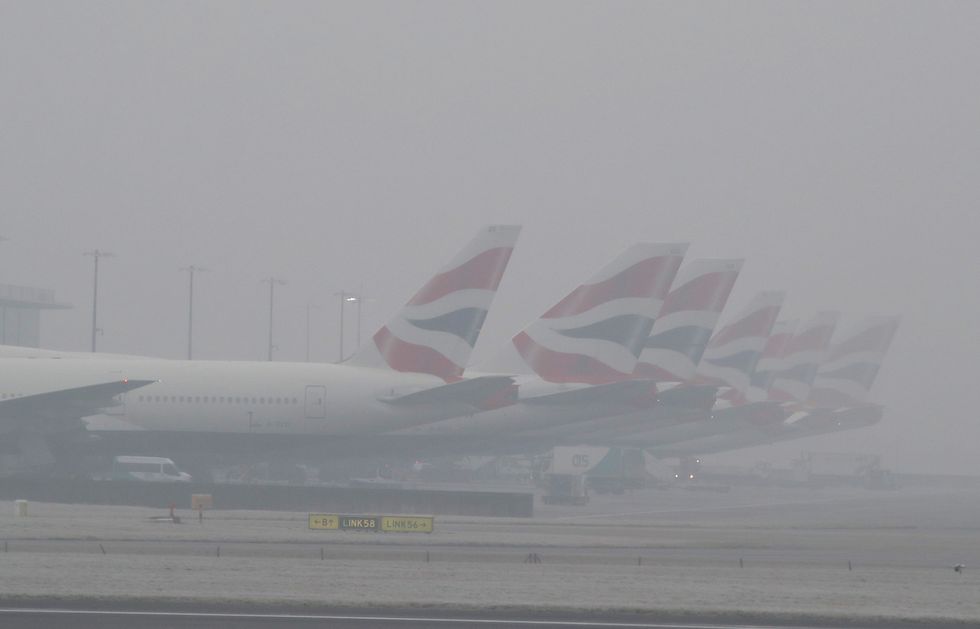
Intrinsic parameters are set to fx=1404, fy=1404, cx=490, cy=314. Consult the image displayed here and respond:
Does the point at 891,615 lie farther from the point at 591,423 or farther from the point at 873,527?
the point at 591,423

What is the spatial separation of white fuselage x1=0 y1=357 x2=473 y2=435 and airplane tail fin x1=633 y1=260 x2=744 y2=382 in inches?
654

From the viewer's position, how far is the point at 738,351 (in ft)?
265

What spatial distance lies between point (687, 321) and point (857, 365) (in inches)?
1399

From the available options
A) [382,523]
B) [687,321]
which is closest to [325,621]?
[382,523]

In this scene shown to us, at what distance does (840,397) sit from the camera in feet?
322

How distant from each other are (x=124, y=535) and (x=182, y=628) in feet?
48.7

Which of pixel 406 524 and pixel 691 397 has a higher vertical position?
pixel 691 397

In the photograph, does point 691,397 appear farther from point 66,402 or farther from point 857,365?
point 857,365

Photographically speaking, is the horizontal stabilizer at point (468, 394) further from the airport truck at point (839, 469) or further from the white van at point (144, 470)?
the airport truck at point (839, 469)

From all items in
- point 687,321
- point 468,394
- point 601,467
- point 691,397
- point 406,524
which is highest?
point 687,321

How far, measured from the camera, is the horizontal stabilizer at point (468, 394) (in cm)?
5041

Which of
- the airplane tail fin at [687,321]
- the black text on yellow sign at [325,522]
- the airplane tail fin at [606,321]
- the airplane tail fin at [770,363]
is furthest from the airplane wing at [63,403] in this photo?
the airplane tail fin at [770,363]

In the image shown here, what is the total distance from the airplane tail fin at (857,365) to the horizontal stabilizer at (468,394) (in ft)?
171

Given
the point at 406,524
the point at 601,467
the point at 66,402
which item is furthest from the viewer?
the point at 601,467
